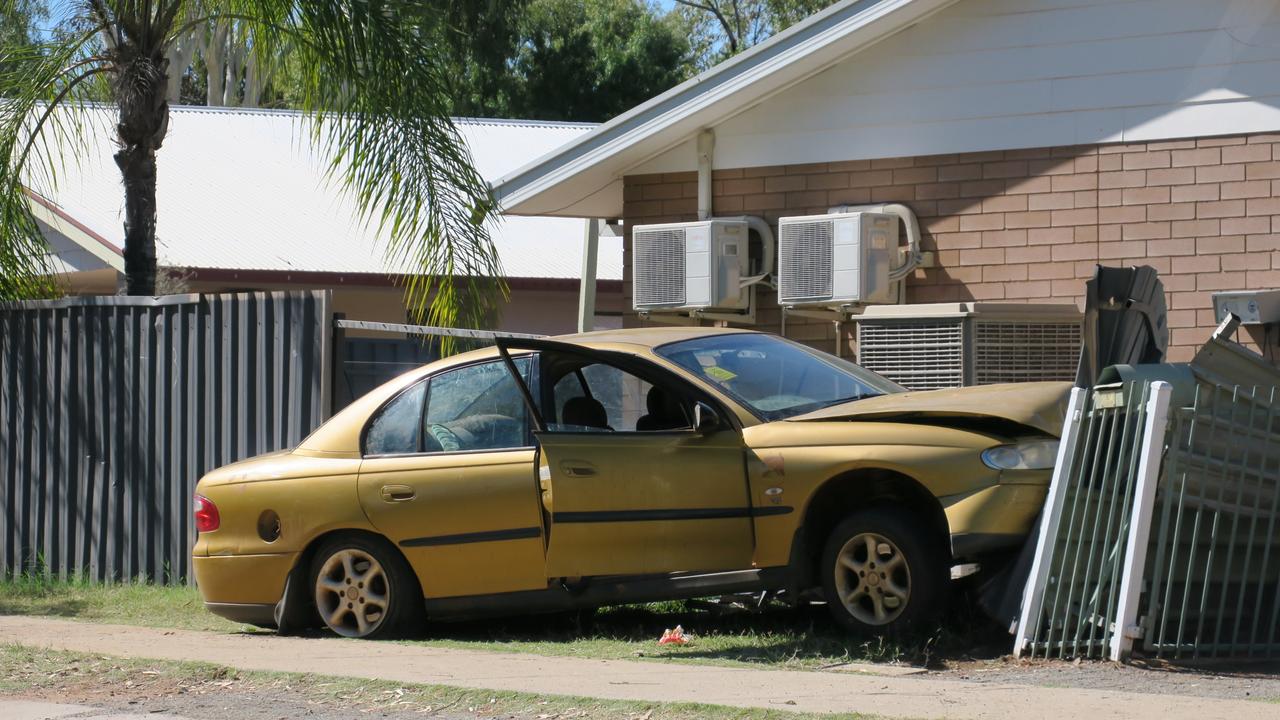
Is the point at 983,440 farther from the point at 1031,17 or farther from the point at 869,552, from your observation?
the point at 1031,17

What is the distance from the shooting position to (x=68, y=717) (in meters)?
6.69

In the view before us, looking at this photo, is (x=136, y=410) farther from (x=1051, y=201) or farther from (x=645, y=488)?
(x=1051, y=201)

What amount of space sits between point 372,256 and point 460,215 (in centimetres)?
1048

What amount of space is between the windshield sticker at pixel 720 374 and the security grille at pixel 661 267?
13.0 feet

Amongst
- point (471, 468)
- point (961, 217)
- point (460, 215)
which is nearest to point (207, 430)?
point (460, 215)

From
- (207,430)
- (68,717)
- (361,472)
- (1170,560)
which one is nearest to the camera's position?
(68,717)

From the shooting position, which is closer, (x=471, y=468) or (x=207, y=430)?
(x=471, y=468)

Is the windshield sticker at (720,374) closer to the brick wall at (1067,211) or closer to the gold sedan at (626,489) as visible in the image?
the gold sedan at (626,489)

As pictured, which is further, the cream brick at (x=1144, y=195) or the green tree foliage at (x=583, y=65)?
the green tree foliage at (x=583, y=65)

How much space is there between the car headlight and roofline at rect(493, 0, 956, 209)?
Answer: 4.74 metres

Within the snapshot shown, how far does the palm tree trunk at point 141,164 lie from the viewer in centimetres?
1232

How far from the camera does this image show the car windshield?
8180 mm

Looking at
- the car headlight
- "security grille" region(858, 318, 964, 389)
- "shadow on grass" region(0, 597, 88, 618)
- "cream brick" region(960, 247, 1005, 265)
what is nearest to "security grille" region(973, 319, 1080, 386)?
"security grille" region(858, 318, 964, 389)

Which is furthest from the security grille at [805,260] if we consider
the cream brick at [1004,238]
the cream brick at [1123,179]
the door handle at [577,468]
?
the door handle at [577,468]
